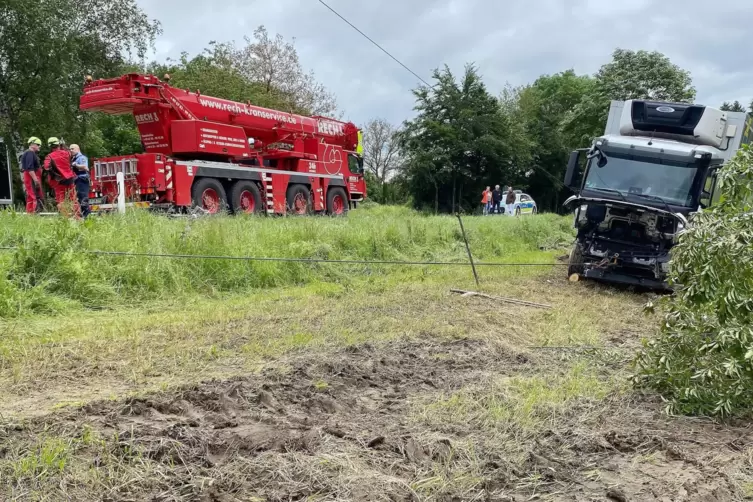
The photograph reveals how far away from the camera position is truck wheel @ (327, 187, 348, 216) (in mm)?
19484

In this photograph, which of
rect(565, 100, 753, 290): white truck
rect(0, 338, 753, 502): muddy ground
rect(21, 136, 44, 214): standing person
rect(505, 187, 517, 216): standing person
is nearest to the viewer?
rect(0, 338, 753, 502): muddy ground

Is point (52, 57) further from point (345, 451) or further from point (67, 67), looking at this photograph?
point (345, 451)

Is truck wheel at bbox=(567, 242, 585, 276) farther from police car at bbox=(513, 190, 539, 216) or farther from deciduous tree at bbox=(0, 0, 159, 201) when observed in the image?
police car at bbox=(513, 190, 539, 216)

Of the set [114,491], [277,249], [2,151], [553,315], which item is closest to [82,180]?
[277,249]

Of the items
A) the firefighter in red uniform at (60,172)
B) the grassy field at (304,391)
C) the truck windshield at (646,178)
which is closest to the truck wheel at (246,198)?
the firefighter in red uniform at (60,172)

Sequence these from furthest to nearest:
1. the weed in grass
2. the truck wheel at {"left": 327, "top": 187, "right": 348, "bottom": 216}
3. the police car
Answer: the police car → the truck wheel at {"left": 327, "top": 187, "right": 348, "bottom": 216} → the weed in grass

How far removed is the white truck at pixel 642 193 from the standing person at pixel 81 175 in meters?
8.90

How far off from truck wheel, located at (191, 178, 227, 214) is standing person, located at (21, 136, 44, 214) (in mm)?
3327

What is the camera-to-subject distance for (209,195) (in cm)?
1470

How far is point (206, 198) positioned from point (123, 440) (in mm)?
12149

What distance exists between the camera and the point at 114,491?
2.57 m

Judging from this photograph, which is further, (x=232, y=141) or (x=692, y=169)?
(x=232, y=141)

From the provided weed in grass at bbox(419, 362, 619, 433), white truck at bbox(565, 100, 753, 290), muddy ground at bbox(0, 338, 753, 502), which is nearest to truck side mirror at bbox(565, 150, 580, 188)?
white truck at bbox(565, 100, 753, 290)

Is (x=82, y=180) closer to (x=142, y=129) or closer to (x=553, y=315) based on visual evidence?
(x=142, y=129)
